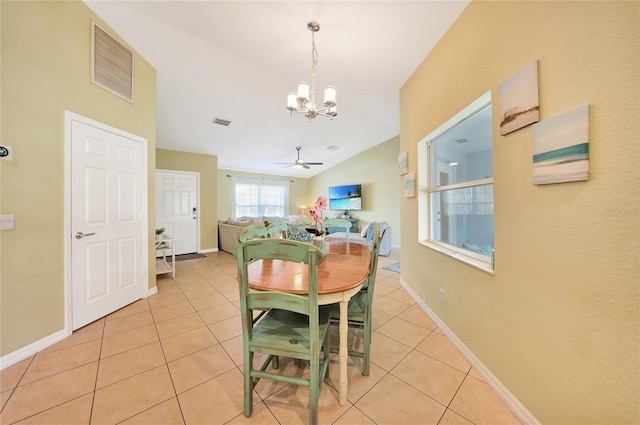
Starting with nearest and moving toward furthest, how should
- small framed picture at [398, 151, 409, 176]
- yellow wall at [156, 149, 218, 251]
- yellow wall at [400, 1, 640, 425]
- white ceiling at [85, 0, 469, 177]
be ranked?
yellow wall at [400, 1, 640, 425] → white ceiling at [85, 0, 469, 177] → small framed picture at [398, 151, 409, 176] → yellow wall at [156, 149, 218, 251]

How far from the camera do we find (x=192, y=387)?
1.43 m

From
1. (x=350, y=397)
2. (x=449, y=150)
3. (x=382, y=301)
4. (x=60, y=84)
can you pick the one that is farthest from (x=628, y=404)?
(x=60, y=84)

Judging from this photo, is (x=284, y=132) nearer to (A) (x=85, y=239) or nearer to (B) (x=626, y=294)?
(A) (x=85, y=239)

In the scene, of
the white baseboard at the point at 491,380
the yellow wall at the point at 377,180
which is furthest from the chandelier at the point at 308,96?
the yellow wall at the point at 377,180

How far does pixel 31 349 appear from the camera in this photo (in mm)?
1720

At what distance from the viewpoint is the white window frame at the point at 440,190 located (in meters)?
1.68

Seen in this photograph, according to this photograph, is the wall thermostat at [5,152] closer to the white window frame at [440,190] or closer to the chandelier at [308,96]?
the chandelier at [308,96]

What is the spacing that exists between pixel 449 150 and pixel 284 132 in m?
3.66

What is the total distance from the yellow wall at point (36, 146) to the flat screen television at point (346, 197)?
598 cm

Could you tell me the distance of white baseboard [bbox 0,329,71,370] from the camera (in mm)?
1588

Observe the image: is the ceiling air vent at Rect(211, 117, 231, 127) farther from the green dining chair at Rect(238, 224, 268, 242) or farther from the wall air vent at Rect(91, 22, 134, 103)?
the green dining chair at Rect(238, 224, 268, 242)

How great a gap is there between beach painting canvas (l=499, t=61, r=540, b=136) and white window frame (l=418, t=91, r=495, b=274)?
0.24 metres

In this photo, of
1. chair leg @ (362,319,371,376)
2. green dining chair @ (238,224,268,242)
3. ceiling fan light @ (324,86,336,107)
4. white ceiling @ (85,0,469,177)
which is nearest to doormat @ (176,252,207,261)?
white ceiling @ (85,0,469,177)

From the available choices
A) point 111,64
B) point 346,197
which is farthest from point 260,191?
point 111,64
